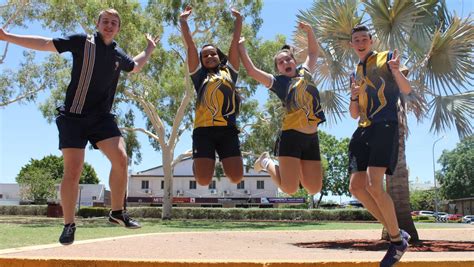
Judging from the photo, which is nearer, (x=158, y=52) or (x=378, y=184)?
(x=378, y=184)

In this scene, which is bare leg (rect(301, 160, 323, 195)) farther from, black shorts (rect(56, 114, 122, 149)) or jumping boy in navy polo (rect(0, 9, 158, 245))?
black shorts (rect(56, 114, 122, 149))

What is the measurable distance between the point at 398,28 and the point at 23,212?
41.9 metres

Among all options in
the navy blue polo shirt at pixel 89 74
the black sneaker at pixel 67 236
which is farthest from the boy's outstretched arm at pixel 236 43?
the black sneaker at pixel 67 236

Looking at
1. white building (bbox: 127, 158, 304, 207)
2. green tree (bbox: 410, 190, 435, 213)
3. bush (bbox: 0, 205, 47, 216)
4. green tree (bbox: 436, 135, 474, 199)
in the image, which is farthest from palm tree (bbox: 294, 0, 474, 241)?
green tree (bbox: 410, 190, 435, 213)

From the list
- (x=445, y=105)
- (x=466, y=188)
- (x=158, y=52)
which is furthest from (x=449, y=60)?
(x=466, y=188)

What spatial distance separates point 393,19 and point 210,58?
8454mm

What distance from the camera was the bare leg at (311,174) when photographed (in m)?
6.43

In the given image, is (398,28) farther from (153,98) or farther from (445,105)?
(153,98)

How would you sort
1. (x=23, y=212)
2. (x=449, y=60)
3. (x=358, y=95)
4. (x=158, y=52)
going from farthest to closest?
1. (x=23, y=212)
2. (x=158, y=52)
3. (x=449, y=60)
4. (x=358, y=95)

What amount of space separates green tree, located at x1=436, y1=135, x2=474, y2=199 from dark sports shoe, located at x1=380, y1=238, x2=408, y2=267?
7429 centimetres

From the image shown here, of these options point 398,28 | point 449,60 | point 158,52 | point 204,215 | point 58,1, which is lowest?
point 204,215

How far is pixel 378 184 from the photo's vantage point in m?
5.15

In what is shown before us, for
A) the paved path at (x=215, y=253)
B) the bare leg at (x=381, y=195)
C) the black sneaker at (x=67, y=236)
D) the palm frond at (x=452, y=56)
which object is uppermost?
the palm frond at (x=452, y=56)

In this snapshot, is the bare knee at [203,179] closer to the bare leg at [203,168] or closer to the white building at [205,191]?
the bare leg at [203,168]
